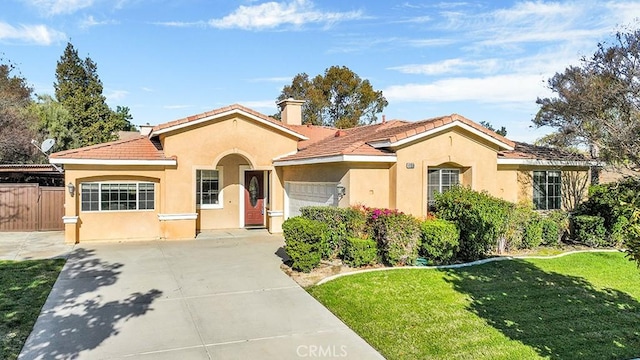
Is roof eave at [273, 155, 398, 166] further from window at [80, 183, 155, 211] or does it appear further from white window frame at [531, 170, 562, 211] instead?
white window frame at [531, 170, 562, 211]

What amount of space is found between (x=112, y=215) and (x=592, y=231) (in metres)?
17.9

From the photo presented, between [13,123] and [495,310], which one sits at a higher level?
[13,123]

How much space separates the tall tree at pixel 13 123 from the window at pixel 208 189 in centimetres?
1730

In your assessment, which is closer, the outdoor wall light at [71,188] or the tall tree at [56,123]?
the outdoor wall light at [71,188]

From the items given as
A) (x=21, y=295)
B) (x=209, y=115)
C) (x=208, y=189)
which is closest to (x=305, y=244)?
(x=21, y=295)

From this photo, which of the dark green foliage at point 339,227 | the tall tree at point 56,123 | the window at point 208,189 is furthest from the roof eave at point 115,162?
Result: the tall tree at point 56,123

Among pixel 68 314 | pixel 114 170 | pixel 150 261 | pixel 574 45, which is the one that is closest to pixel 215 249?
pixel 150 261

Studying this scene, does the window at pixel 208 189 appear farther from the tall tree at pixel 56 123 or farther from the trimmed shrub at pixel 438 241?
the tall tree at pixel 56 123

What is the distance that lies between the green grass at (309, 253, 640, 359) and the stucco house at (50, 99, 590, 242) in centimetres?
408

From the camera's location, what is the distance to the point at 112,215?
16312 mm

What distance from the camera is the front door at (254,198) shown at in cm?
1988

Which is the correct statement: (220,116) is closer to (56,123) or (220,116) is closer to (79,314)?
(79,314)

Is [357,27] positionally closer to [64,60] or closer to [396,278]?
[396,278]

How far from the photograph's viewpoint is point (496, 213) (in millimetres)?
12617
